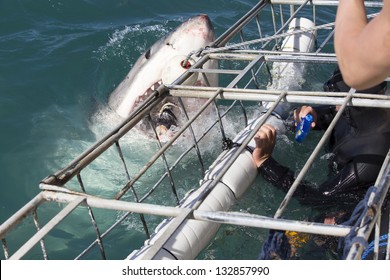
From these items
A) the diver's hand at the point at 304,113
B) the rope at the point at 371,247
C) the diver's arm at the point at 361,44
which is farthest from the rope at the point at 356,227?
the diver's hand at the point at 304,113

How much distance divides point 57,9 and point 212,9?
218 cm

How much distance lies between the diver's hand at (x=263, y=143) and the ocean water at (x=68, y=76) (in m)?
0.20

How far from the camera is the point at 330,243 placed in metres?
3.24

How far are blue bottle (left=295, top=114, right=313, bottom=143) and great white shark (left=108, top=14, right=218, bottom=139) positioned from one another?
0.85m

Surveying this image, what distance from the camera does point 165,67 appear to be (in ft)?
14.3

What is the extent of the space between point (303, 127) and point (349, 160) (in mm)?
481

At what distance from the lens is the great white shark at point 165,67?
441cm

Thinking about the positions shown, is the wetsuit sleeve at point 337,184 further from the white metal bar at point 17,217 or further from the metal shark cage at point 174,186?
the white metal bar at point 17,217

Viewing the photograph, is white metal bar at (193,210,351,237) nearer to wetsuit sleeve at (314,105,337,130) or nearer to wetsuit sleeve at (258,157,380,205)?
wetsuit sleeve at (258,157,380,205)

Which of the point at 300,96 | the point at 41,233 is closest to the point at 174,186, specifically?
the point at 300,96

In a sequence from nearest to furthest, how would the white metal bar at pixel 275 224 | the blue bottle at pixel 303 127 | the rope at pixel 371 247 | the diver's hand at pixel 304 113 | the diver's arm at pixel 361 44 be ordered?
the diver's arm at pixel 361 44, the white metal bar at pixel 275 224, the rope at pixel 371 247, the blue bottle at pixel 303 127, the diver's hand at pixel 304 113

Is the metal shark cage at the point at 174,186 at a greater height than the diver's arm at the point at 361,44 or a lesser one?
greater

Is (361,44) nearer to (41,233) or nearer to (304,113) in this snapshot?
(41,233)

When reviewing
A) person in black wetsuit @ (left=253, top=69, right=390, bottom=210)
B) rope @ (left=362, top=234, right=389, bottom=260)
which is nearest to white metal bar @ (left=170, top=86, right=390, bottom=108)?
person in black wetsuit @ (left=253, top=69, right=390, bottom=210)
